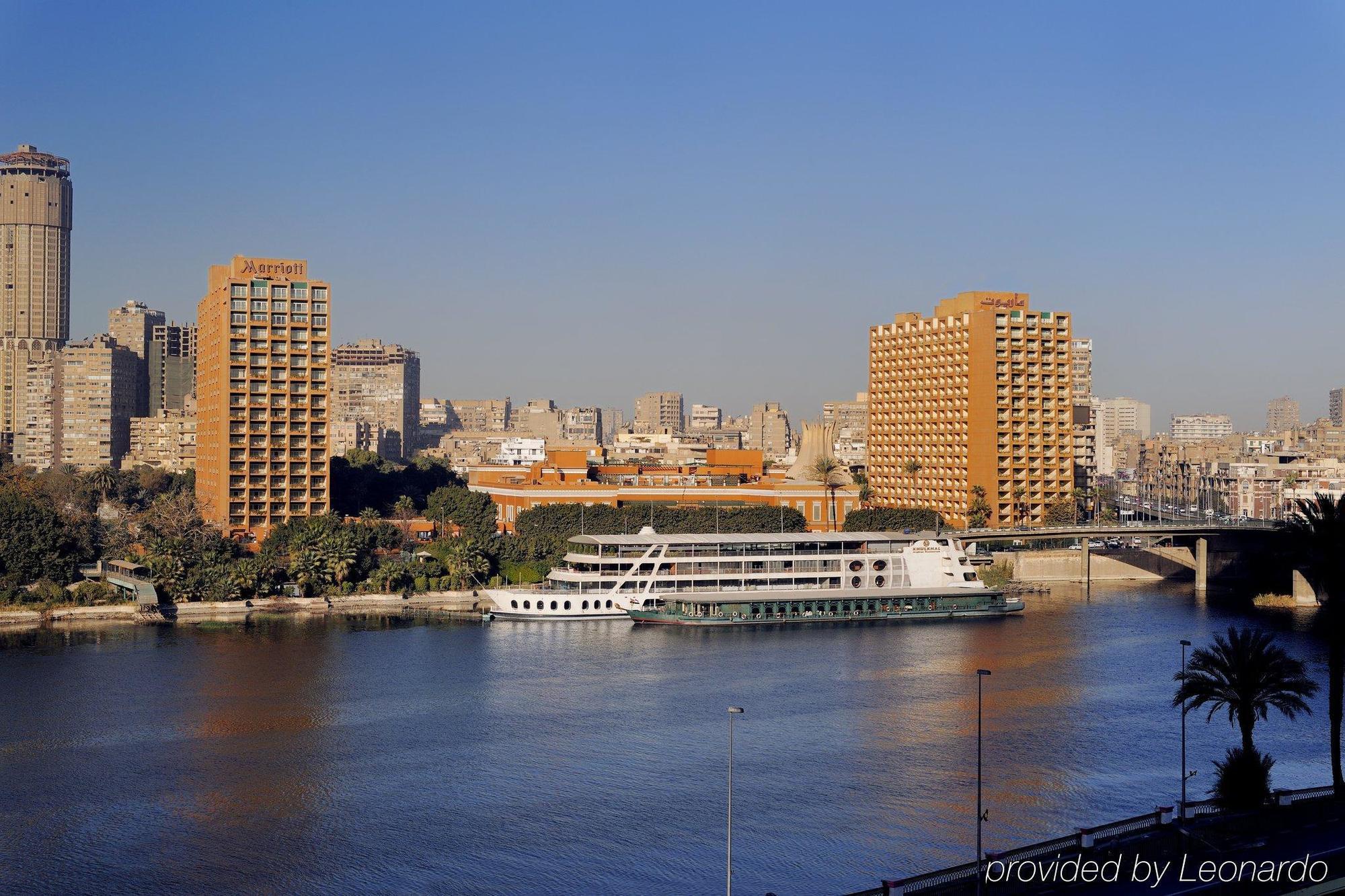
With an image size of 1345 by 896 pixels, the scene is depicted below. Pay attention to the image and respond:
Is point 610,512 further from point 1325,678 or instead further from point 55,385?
point 55,385

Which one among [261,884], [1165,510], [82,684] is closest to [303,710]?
[82,684]

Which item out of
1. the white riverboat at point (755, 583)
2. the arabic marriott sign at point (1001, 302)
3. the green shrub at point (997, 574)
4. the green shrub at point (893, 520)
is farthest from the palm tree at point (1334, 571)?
the arabic marriott sign at point (1001, 302)

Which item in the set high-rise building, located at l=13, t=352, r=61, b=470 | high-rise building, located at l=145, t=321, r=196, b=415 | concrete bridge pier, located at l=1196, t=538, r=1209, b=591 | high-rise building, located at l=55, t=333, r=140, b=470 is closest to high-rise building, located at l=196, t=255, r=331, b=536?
concrete bridge pier, located at l=1196, t=538, r=1209, b=591

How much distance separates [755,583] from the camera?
7150cm

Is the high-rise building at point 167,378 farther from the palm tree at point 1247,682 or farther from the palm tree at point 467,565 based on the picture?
the palm tree at point 1247,682

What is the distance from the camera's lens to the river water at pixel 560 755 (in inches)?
1299

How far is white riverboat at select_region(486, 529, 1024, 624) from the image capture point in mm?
69750

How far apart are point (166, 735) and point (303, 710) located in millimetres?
5032

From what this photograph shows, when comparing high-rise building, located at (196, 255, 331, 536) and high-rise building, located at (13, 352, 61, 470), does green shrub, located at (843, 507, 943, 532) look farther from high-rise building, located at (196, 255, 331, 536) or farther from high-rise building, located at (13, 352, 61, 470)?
high-rise building, located at (13, 352, 61, 470)

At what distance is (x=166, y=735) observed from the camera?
44.0 m

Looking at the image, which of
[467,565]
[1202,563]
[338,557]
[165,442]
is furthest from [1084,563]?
[165,442]

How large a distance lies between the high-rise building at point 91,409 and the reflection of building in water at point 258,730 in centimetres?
11307

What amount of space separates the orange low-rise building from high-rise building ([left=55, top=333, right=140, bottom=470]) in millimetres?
75376

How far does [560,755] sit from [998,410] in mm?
69344
